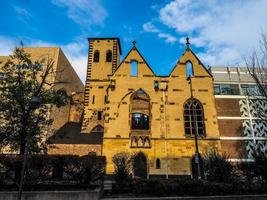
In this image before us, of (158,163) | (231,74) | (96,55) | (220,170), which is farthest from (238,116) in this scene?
(96,55)

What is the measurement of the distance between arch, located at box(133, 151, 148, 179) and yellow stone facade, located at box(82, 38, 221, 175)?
0.36 meters

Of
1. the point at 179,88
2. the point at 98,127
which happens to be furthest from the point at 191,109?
the point at 98,127

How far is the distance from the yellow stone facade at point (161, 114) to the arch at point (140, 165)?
1.20ft

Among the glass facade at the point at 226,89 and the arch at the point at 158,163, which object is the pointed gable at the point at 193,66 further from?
the arch at the point at 158,163

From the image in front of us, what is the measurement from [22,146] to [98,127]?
1579 centimetres

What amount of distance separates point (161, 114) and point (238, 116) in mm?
8594

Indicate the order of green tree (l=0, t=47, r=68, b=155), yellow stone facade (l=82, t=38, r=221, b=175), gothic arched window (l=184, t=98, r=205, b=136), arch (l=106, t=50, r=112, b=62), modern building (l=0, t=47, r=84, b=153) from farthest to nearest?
modern building (l=0, t=47, r=84, b=153) → arch (l=106, t=50, r=112, b=62) → gothic arched window (l=184, t=98, r=205, b=136) → yellow stone facade (l=82, t=38, r=221, b=175) → green tree (l=0, t=47, r=68, b=155)

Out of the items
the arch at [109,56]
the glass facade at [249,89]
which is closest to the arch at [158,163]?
the glass facade at [249,89]

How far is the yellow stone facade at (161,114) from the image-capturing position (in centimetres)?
2628

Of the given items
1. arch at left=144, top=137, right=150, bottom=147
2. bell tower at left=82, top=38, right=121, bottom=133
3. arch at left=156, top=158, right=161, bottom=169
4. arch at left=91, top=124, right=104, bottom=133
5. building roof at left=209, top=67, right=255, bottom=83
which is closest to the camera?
arch at left=156, top=158, right=161, bottom=169

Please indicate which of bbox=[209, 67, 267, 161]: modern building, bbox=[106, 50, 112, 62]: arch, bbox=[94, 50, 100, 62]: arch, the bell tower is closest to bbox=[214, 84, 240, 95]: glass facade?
bbox=[209, 67, 267, 161]: modern building

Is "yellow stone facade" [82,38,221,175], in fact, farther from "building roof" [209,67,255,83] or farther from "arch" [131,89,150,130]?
"building roof" [209,67,255,83]

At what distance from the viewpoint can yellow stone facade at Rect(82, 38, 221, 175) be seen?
26.3m

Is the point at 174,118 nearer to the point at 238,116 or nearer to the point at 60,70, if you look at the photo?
the point at 238,116
